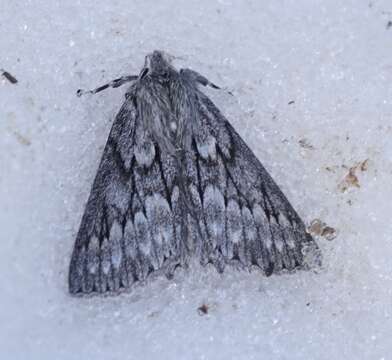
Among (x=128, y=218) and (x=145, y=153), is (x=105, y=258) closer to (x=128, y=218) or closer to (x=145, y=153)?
(x=128, y=218)

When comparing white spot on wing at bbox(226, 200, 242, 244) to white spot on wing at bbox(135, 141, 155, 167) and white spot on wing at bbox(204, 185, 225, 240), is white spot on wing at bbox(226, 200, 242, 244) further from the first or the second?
white spot on wing at bbox(135, 141, 155, 167)

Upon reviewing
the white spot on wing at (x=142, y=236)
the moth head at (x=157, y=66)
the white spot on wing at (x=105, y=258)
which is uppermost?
the moth head at (x=157, y=66)

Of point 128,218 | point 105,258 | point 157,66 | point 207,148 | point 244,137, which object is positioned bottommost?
point 105,258

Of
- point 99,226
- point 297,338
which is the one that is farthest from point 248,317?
point 99,226

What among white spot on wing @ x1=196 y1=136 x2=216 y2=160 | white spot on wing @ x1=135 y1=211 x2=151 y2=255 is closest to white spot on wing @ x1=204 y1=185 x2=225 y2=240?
Answer: white spot on wing @ x1=196 y1=136 x2=216 y2=160

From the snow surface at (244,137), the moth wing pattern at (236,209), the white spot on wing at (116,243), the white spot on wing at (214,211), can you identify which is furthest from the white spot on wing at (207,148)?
the white spot on wing at (116,243)

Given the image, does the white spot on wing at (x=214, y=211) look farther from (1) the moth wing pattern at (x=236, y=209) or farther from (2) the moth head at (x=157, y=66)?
(2) the moth head at (x=157, y=66)

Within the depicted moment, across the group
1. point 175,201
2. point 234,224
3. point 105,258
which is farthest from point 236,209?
point 105,258
